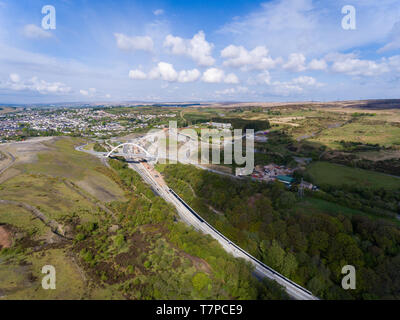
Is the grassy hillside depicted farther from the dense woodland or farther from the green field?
the green field

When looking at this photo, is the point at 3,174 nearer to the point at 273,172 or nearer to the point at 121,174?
the point at 121,174

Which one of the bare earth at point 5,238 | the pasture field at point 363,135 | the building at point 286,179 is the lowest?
the bare earth at point 5,238

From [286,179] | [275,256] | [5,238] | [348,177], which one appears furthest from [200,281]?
[348,177]

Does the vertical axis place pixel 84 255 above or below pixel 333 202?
below

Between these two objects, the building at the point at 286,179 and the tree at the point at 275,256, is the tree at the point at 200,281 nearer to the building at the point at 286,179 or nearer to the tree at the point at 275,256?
the tree at the point at 275,256

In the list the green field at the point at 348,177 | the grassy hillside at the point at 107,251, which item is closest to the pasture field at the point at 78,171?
the grassy hillside at the point at 107,251

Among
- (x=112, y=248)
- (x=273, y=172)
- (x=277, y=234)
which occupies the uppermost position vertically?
(x=273, y=172)

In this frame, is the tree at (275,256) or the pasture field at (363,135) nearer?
the tree at (275,256)
